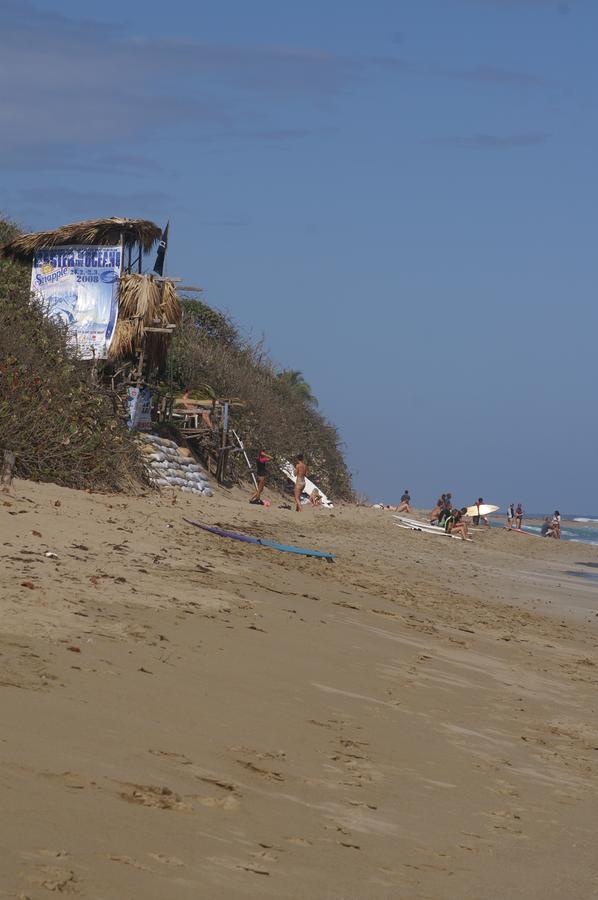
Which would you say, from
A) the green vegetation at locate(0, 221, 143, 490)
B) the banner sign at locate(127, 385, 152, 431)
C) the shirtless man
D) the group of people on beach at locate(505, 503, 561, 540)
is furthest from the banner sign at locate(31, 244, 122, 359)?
the group of people on beach at locate(505, 503, 561, 540)

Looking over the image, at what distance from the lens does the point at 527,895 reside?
15.0 ft

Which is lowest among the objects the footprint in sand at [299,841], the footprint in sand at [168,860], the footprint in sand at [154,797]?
the footprint in sand at [299,841]

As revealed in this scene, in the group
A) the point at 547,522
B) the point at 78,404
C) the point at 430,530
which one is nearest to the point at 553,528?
the point at 547,522

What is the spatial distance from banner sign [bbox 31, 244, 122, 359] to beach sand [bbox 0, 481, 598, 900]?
11.3m

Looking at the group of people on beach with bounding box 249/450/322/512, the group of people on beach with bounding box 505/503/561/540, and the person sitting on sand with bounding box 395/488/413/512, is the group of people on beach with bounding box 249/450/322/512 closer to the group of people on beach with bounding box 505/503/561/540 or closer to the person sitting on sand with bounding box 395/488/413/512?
the person sitting on sand with bounding box 395/488/413/512

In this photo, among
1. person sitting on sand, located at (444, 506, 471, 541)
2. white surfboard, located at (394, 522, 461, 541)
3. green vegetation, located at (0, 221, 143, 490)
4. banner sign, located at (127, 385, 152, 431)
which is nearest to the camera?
green vegetation, located at (0, 221, 143, 490)

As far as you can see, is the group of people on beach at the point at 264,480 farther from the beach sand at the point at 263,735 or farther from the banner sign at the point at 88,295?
the beach sand at the point at 263,735

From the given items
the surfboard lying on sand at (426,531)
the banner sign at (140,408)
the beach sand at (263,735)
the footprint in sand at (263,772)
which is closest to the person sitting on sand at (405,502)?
the surfboard lying on sand at (426,531)

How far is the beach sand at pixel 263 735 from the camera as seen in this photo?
4082mm

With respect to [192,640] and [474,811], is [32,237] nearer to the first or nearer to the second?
[192,640]

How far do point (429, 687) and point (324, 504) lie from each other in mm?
23487

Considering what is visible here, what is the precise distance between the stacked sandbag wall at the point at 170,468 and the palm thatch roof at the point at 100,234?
4311mm

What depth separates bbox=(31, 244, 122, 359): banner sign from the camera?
23922 mm

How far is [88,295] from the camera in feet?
78.8
